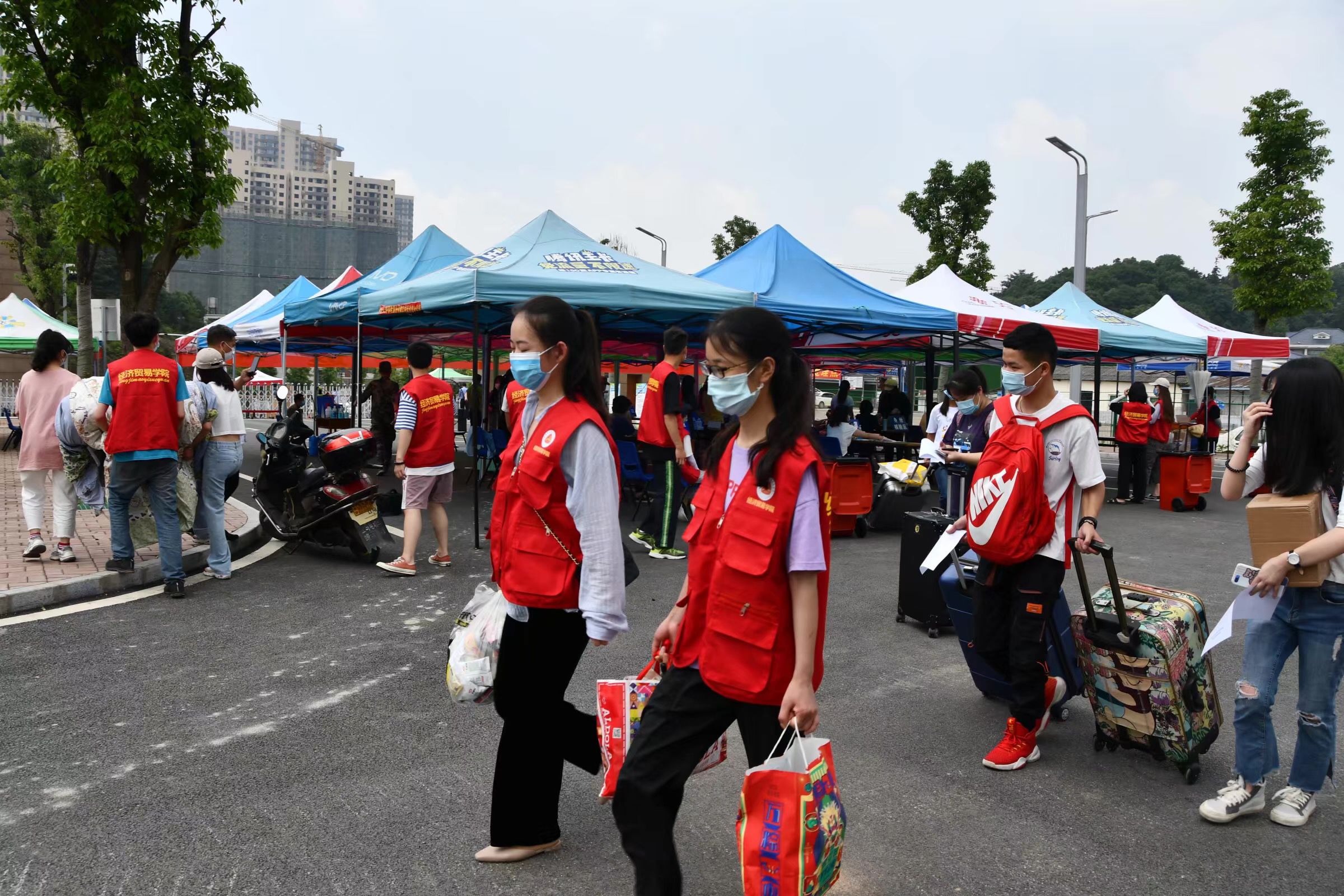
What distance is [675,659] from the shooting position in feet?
7.91

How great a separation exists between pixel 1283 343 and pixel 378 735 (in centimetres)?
1831

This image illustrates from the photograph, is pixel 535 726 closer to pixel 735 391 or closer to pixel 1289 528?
pixel 735 391

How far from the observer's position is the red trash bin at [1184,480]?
12.8 m

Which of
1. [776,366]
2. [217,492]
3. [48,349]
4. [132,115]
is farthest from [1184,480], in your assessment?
[132,115]

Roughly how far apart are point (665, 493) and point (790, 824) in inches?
236

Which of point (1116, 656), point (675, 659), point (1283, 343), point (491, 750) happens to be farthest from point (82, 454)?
point (1283, 343)

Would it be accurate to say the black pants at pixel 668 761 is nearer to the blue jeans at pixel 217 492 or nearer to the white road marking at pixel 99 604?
the white road marking at pixel 99 604

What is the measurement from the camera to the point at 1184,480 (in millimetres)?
12812

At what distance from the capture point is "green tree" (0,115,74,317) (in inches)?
1136

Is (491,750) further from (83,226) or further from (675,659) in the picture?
(83,226)

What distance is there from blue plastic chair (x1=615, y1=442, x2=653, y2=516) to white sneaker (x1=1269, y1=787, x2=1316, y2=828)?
7.42 m

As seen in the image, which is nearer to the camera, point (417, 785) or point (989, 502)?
point (417, 785)

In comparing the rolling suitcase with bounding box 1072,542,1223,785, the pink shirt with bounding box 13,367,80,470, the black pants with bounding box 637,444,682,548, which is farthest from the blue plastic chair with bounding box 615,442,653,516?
the rolling suitcase with bounding box 1072,542,1223,785

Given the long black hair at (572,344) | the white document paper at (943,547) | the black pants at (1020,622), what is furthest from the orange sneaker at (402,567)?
the long black hair at (572,344)
